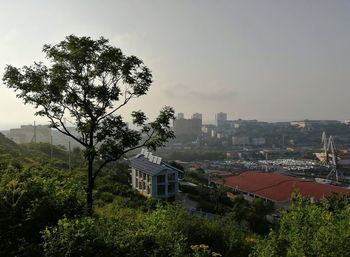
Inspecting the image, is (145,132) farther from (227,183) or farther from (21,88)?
(227,183)

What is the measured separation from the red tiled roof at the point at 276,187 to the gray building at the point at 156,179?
1101cm

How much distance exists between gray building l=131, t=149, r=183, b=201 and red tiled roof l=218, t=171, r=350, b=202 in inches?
433

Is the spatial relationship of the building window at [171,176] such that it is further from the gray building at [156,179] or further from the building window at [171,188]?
the building window at [171,188]

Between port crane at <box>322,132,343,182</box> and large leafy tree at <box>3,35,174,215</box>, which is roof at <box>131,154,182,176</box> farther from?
port crane at <box>322,132,343,182</box>

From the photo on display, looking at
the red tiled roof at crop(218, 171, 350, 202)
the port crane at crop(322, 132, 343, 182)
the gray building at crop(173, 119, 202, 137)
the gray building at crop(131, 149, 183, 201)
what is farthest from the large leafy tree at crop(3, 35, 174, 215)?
the gray building at crop(173, 119, 202, 137)

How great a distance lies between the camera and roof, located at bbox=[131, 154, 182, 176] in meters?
25.1

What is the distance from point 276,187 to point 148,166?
1766 centimetres

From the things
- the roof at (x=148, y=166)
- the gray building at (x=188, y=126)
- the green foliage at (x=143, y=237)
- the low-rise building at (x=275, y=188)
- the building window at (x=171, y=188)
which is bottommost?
the low-rise building at (x=275, y=188)

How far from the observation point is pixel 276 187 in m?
38.2

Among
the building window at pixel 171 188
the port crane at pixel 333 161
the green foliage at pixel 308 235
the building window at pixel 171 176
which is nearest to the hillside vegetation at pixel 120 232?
the green foliage at pixel 308 235

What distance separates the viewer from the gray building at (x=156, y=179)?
24.8m

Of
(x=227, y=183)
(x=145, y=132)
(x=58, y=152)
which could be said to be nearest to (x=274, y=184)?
(x=227, y=183)

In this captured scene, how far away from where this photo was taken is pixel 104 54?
25.3 ft

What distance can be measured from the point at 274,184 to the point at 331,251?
3656 cm
